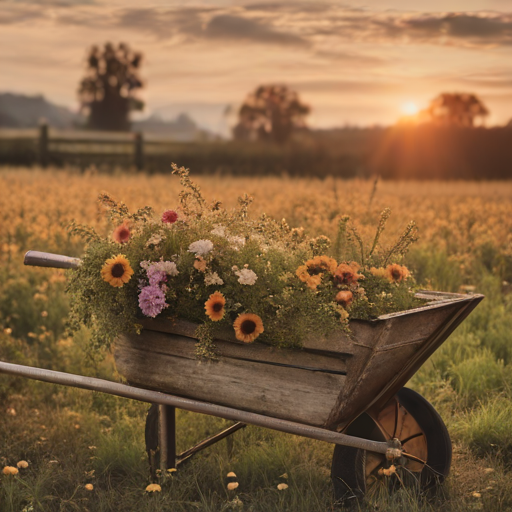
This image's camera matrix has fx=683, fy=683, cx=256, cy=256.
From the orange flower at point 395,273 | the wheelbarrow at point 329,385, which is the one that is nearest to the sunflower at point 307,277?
the wheelbarrow at point 329,385

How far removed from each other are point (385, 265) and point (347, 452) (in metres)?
0.73

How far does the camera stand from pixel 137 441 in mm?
3391

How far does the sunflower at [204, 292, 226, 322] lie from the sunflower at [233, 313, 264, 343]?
7cm

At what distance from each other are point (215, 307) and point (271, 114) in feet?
90.8

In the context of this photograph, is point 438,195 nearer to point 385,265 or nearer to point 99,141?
point 385,265

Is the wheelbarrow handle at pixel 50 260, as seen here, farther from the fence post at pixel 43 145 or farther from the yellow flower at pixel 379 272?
the fence post at pixel 43 145

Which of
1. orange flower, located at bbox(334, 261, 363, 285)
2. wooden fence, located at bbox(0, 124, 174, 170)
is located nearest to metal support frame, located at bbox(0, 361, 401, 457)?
orange flower, located at bbox(334, 261, 363, 285)

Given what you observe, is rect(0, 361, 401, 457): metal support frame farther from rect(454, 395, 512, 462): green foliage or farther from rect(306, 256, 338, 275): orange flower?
rect(454, 395, 512, 462): green foliage

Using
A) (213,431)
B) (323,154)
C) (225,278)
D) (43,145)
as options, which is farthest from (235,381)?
(323,154)

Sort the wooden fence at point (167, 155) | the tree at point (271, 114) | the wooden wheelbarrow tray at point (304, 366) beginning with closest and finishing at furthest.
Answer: the wooden wheelbarrow tray at point (304, 366), the wooden fence at point (167, 155), the tree at point (271, 114)

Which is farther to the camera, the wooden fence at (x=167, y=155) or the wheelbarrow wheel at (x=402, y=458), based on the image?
the wooden fence at (x=167, y=155)

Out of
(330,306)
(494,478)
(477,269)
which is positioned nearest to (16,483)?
(330,306)

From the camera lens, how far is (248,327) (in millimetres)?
2291

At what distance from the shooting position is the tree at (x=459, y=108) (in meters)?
26.0
